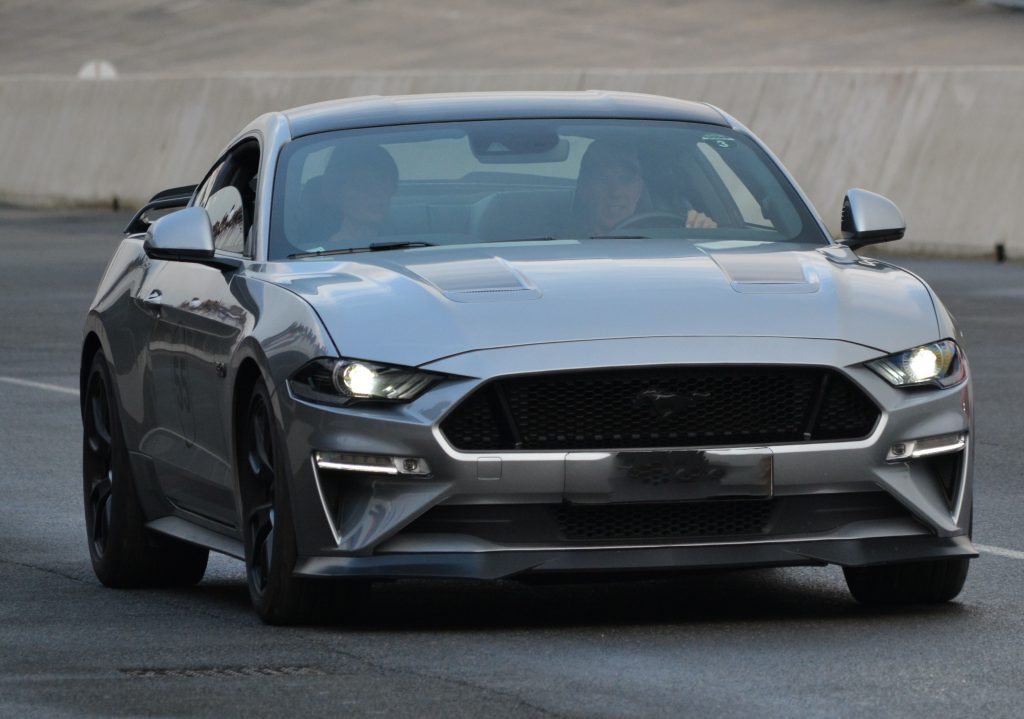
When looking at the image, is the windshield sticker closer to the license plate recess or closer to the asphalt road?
the asphalt road

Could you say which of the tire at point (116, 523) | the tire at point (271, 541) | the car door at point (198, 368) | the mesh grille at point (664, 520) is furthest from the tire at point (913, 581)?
the tire at point (116, 523)

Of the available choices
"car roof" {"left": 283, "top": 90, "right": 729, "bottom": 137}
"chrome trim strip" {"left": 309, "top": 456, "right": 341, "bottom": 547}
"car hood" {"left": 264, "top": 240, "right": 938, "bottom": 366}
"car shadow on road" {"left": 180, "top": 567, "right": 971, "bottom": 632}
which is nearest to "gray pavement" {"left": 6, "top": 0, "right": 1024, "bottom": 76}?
"car roof" {"left": 283, "top": 90, "right": 729, "bottom": 137}

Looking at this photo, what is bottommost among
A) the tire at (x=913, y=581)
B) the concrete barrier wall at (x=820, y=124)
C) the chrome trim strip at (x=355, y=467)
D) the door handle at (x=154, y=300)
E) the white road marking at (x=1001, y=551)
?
the concrete barrier wall at (x=820, y=124)

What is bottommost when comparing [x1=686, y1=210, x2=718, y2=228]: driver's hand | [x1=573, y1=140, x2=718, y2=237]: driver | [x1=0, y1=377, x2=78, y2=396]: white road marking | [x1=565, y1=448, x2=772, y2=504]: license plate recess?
[x1=0, y1=377, x2=78, y2=396]: white road marking

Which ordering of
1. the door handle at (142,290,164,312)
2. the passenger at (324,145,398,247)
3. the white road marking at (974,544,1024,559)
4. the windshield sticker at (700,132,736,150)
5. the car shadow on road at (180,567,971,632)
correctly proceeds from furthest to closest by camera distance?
the white road marking at (974,544,1024,559) → the windshield sticker at (700,132,736,150) → the door handle at (142,290,164,312) → the passenger at (324,145,398,247) → the car shadow on road at (180,567,971,632)

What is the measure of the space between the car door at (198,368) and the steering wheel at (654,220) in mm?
1190

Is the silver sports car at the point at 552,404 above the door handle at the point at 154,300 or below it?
above

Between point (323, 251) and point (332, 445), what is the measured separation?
49.7 inches

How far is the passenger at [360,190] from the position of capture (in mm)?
8461

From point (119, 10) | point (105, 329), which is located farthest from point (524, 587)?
point (119, 10)

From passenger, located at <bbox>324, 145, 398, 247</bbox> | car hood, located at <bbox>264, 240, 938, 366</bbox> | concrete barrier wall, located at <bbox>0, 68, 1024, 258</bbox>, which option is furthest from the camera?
concrete barrier wall, located at <bbox>0, 68, 1024, 258</bbox>

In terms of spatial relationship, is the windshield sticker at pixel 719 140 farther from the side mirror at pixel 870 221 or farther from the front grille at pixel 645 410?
the front grille at pixel 645 410

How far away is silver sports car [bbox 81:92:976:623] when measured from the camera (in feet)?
23.7

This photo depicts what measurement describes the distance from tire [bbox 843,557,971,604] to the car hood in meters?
0.68
